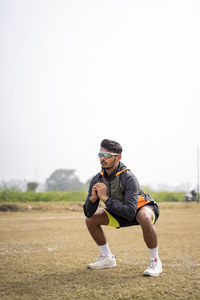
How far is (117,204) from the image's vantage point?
169 inches

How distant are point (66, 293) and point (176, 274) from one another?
55.9 inches

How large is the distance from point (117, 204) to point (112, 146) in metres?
0.75

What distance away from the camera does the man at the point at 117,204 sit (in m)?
4.30

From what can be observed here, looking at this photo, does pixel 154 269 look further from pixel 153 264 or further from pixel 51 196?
pixel 51 196

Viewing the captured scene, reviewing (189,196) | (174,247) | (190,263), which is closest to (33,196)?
(189,196)

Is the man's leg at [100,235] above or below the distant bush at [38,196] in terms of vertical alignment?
above

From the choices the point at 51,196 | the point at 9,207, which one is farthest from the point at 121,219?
the point at 51,196

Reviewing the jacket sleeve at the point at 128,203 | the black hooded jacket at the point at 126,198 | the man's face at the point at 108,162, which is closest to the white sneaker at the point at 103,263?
the black hooded jacket at the point at 126,198

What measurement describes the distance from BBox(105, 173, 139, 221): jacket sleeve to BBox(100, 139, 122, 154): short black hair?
410 millimetres

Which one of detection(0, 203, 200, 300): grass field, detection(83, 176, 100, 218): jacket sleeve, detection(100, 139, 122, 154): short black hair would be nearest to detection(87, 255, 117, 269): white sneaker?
detection(0, 203, 200, 300): grass field

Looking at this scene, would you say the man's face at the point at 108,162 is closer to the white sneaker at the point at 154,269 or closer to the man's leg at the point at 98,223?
the man's leg at the point at 98,223

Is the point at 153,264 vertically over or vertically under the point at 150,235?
Result: under

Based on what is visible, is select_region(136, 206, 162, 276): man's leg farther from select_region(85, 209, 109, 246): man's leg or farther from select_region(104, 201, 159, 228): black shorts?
select_region(85, 209, 109, 246): man's leg

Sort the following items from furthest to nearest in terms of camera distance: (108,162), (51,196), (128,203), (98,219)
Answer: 1. (51,196)
2. (98,219)
3. (108,162)
4. (128,203)
